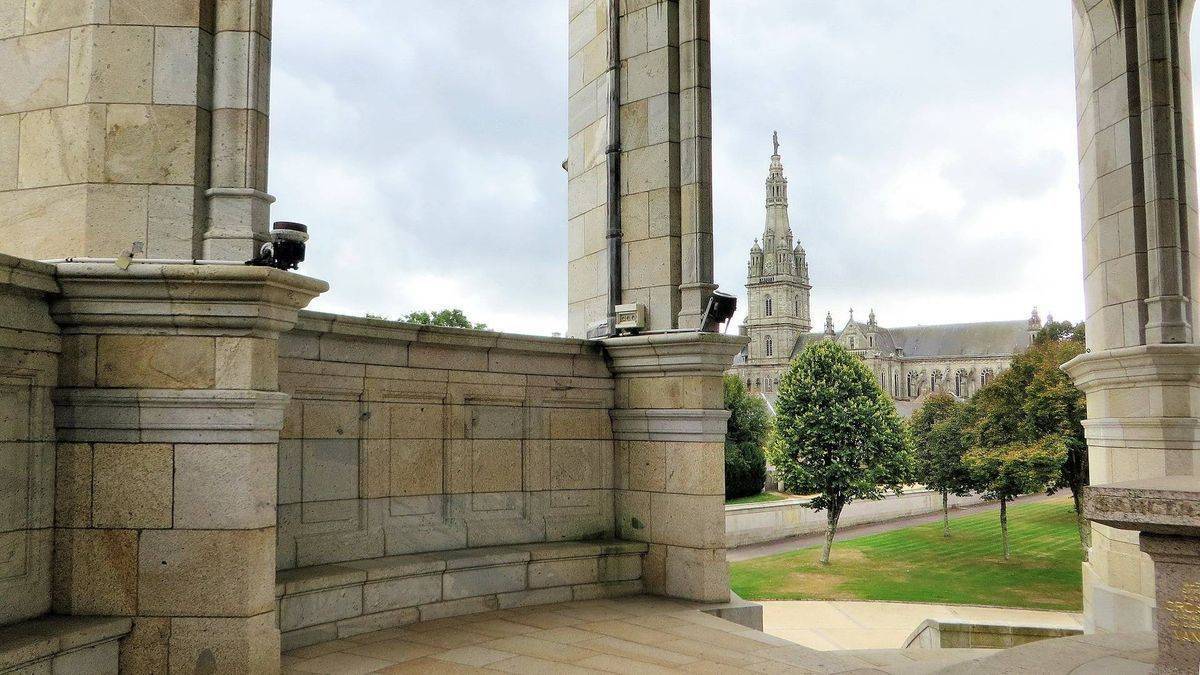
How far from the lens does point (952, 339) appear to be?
107 m

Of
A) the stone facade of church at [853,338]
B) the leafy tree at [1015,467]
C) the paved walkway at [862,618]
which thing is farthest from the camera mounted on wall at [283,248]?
the stone facade of church at [853,338]

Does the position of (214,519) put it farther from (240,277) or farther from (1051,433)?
(1051,433)

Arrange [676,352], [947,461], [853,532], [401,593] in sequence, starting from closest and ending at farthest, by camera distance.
Result: [401,593], [676,352], [947,461], [853,532]

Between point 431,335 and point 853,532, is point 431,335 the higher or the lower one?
the higher one

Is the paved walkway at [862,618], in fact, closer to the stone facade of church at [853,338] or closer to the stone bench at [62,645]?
the stone bench at [62,645]

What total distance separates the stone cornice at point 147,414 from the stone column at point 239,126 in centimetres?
91

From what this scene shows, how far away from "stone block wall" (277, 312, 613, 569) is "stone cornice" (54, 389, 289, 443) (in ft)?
4.04

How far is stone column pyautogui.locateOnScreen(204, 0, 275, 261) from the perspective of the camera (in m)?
4.83

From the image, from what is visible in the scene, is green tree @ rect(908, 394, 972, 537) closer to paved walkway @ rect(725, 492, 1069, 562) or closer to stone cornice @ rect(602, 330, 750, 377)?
paved walkway @ rect(725, 492, 1069, 562)

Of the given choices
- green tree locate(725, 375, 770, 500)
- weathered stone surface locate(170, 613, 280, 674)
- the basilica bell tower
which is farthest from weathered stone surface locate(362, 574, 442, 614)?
the basilica bell tower

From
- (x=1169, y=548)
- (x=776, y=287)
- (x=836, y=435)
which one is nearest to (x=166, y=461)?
(x=1169, y=548)

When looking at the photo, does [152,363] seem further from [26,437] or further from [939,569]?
[939,569]

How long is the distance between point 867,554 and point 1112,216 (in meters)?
23.7

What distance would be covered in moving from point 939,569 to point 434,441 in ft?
83.7
